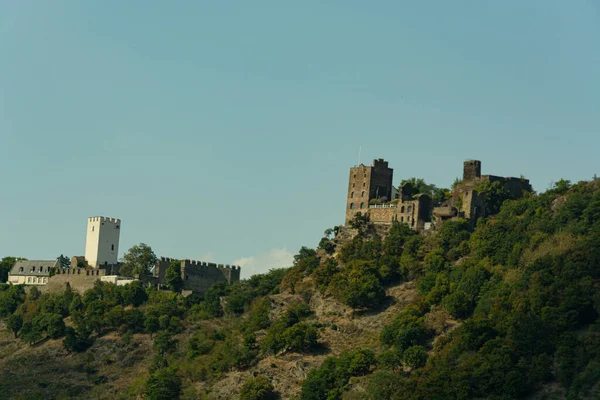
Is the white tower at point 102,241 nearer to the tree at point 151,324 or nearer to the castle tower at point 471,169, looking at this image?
the tree at point 151,324

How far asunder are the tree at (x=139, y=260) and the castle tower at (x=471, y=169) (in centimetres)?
3557

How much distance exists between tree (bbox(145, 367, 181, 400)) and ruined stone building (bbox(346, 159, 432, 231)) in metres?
24.2

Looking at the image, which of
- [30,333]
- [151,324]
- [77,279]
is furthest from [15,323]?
[151,324]

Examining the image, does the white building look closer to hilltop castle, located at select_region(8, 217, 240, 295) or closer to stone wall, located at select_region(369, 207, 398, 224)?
hilltop castle, located at select_region(8, 217, 240, 295)

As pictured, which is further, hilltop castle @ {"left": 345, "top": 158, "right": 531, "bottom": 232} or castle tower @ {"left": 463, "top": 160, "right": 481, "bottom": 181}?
castle tower @ {"left": 463, "top": 160, "right": 481, "bottom": 181}

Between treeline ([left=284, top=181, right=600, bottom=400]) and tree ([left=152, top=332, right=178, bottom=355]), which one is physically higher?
treeline ([left=284, top=181, right=600, bottom=400])

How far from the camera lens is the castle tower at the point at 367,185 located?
391 feet

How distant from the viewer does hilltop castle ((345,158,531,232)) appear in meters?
112

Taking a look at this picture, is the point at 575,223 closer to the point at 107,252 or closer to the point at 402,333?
the point at 402,333

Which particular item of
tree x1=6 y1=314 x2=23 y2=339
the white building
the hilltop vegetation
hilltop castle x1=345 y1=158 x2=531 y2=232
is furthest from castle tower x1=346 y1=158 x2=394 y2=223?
the white building

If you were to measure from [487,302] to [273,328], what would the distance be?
19.1m

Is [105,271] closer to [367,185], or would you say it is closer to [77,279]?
[77,279]

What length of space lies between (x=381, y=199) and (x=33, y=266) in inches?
1751

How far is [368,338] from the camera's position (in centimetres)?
10250
